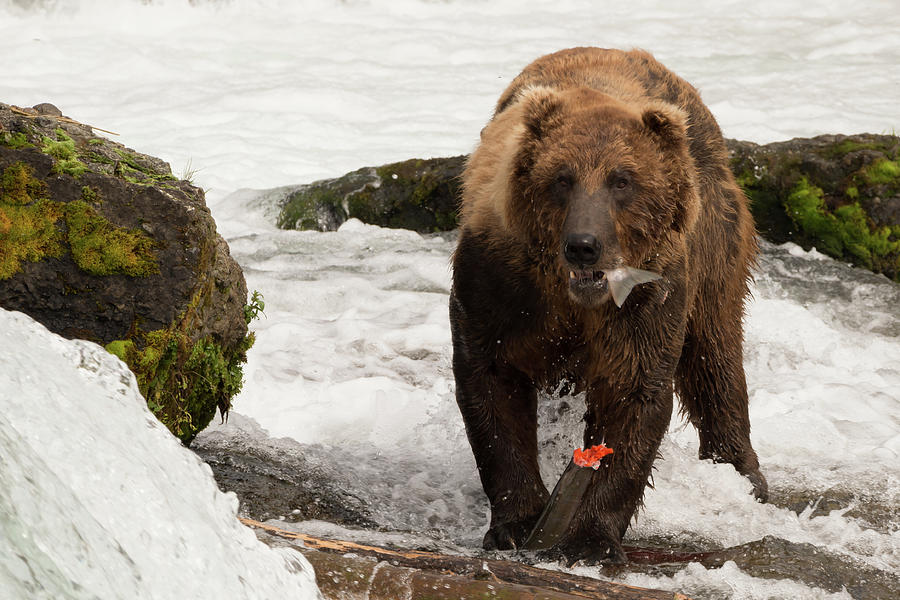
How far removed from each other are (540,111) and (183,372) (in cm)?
189

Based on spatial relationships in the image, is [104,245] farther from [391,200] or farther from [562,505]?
[391,200]

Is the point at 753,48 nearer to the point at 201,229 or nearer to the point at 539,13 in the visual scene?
the point at 539,13

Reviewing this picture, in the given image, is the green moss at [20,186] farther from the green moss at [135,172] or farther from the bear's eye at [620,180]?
the bear's eye at [620,180]

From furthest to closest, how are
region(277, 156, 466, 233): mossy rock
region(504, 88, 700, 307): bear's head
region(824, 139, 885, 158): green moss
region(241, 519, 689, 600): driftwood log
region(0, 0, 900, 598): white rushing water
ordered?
region(277, 156, 466, 233): mossy rock, region(824, 139, 885, 158): green moss, region(0, 0, 900, 598): white rushing water, region(504, 88, 700, 307): bear's head, region(241, 519, 689, 600): driftwood log

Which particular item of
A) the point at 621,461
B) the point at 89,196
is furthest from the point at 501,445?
the point at 89,196

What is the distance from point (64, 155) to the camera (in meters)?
4.57

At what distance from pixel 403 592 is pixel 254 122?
15.1 metres

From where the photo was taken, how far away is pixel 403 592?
3238mm

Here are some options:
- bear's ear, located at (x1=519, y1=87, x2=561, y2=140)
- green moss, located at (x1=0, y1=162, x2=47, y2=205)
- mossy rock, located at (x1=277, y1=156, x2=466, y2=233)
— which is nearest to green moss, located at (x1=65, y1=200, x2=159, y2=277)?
green moss, located at (x1=0, y1=162, x2=47, y2=205)

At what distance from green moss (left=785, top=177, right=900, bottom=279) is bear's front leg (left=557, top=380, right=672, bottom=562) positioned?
543 centimetres

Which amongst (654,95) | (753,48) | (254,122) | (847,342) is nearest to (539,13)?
(753,48)

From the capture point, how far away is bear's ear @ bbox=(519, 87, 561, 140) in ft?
14.8

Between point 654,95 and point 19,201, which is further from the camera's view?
point 654,95

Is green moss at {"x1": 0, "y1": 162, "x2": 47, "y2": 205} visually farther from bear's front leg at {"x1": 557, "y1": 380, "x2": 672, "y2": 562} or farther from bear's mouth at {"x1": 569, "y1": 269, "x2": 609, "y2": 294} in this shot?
bear's front leg at {"x1": 557, "y1": 380, "x2": 672, "y2": 562}
